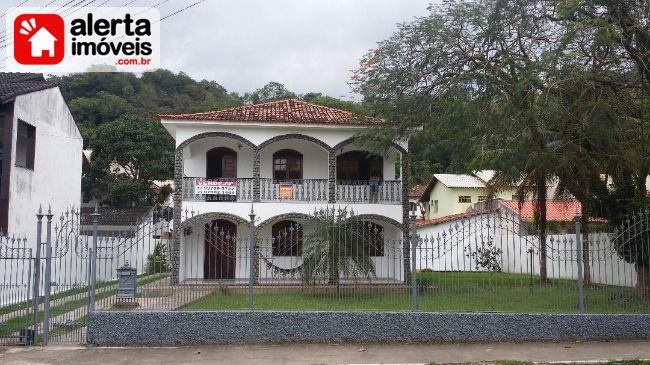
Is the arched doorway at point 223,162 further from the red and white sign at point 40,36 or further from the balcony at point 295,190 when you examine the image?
the red and white sign at point 40,36

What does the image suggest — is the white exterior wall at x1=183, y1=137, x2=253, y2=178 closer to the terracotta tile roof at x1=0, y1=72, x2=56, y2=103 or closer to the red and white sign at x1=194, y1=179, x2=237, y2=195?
the red and white sign at x1=194, y1=179, x2=237, y2=195

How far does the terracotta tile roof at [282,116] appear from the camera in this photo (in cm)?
1897

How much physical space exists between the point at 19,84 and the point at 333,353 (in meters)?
13.9

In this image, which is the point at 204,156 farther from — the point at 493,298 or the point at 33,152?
the point at 493,298

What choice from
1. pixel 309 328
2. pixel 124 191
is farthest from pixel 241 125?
pixel 124 191

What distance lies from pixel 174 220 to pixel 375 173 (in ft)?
23.9

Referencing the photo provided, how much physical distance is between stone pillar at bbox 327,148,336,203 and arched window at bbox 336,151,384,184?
4.26 feet

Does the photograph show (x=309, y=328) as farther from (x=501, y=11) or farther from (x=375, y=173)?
(x=375, y=173)

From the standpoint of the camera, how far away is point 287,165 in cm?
2105

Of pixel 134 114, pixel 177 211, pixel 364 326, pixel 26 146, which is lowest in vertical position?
pixel 364 326

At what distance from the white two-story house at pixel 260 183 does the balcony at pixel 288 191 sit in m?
0.03

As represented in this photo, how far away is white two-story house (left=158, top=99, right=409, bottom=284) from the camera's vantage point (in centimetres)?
1900

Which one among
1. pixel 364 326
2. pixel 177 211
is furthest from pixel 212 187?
pixel 364 326

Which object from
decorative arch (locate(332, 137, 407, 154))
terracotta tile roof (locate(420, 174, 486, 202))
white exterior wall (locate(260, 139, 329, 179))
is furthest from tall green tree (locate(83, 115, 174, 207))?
decorative arch (locate(332, 137, 407, 154))
